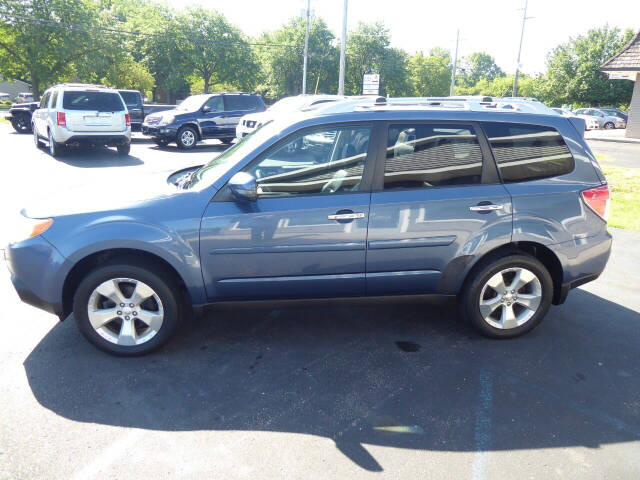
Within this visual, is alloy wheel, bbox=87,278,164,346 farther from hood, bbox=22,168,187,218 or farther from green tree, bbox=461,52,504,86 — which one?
green tree, bbox=461,52,504,86

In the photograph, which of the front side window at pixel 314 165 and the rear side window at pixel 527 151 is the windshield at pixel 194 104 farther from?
the rear side window at pixel 527 151

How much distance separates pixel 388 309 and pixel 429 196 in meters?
1.34

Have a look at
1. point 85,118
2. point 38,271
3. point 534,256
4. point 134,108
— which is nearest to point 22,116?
point 134,108

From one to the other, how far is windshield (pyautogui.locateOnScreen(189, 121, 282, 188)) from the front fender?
1.51 ft

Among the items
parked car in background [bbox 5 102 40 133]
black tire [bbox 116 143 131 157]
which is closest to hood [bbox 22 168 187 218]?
black tire [bbox 116 143 131 157]

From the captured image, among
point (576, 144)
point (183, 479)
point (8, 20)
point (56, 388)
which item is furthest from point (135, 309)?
point (8, 20)

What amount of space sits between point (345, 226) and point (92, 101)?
12.6 m

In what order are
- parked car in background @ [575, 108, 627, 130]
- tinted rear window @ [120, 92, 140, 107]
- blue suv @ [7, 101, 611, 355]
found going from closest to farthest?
blue suv @ [7, 101, 611, 355]
tinted rear window @ [120, 92, 140, 107]
parked car in background @ [575, 108, 627, 130]

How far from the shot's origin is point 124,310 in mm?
3666

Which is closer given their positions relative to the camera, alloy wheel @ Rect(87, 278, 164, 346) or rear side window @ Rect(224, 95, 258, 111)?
alloy wheel @ Rect(87, 278, 164, 346)

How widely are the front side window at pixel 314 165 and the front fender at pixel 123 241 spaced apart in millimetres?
635

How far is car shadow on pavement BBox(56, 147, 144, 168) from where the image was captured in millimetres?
13195

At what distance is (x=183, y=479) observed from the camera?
256cm

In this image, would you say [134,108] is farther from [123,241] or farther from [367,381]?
[367,381]
